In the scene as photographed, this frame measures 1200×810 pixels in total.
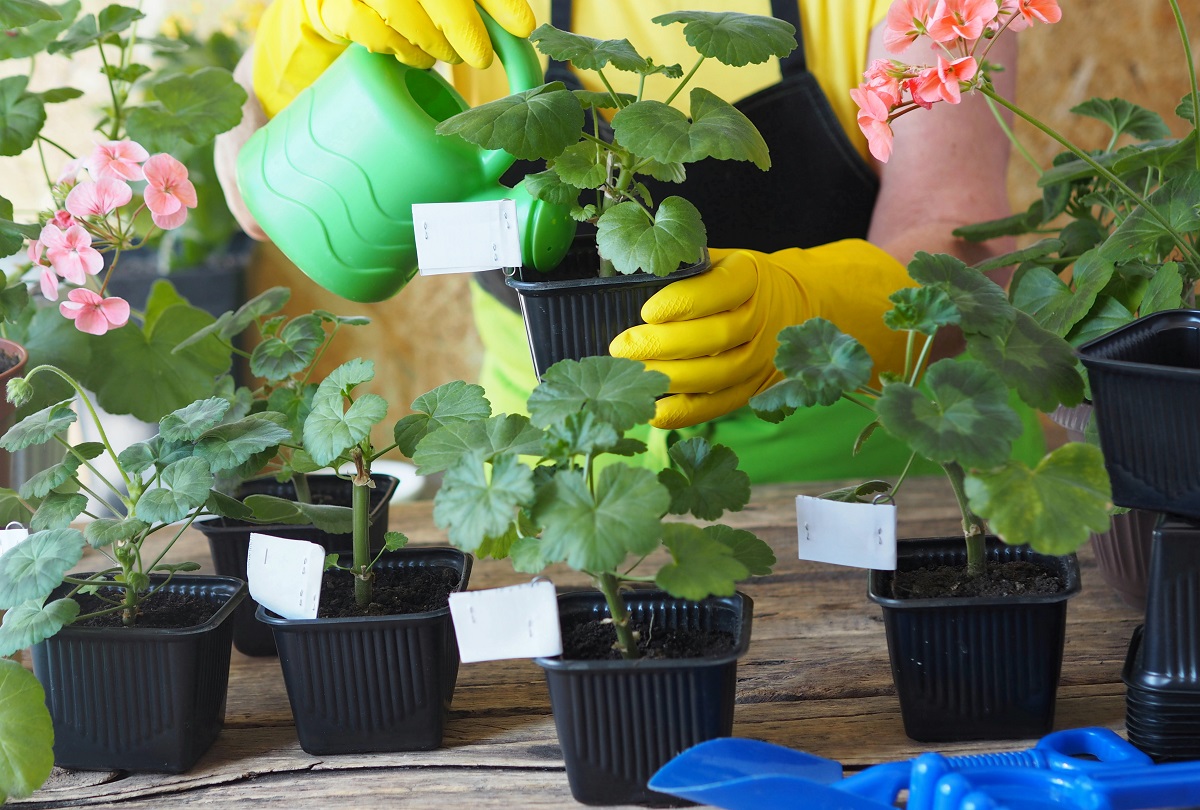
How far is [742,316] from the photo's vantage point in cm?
93

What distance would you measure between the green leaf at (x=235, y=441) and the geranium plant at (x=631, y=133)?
266 mm

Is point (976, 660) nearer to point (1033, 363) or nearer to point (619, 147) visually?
point (1033, 363)

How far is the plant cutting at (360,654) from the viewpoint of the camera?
74 centimetres

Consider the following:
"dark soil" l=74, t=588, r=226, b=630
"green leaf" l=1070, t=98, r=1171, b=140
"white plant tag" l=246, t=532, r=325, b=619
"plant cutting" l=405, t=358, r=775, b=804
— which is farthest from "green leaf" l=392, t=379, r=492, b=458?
"green leaf" l=1070, t=98, r=1171, b=140

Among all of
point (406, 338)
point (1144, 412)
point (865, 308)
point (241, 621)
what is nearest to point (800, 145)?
point (865, 308)

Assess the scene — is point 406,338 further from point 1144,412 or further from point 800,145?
point 1144,412

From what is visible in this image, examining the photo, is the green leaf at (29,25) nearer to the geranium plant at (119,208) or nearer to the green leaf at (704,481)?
the geranium plant at (119,208)

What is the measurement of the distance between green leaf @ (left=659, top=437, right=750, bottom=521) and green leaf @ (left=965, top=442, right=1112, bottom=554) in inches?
6.7

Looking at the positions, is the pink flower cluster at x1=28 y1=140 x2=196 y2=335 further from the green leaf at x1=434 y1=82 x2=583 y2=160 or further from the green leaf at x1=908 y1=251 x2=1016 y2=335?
the green leaf at x1=908 y1=251 x2=1016 y2=335

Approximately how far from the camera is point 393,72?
832 mm

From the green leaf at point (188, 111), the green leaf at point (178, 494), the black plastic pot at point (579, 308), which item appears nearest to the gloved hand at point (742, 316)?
the black plastic pot at point (579, 308)

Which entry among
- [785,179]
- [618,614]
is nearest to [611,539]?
[618,614]

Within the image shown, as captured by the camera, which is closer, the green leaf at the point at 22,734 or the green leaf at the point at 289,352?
the green leaf at the point at 22,734

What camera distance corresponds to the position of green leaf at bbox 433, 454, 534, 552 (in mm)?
611
